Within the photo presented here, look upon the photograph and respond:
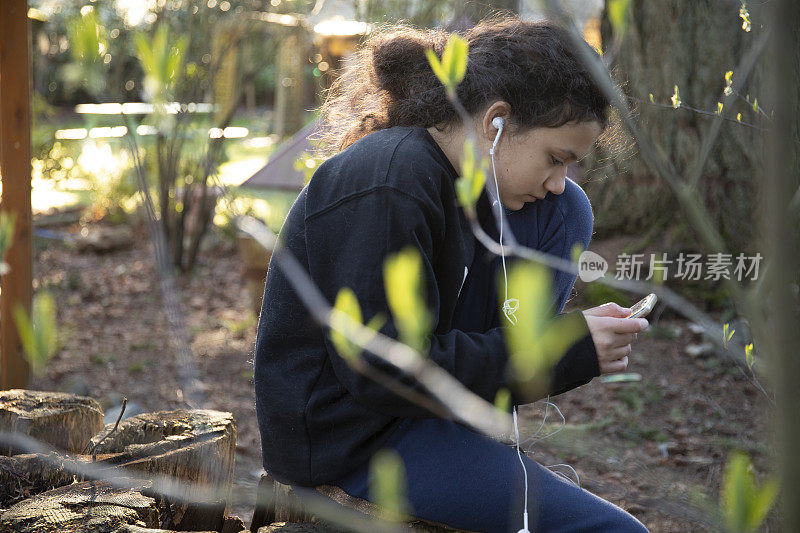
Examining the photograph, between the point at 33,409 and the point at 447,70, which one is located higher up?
the point at 447,70

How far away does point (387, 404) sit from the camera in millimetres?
1593

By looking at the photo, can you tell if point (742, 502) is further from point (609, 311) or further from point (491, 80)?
point (491, 80)

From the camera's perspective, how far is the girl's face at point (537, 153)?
1.76 metres

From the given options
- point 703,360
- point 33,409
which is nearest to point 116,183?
point 703,360

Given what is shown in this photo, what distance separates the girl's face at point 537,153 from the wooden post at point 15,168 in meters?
2.37

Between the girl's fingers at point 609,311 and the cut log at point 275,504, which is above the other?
the girl's fingers at point 609,311

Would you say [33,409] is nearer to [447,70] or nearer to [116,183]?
[447,70]

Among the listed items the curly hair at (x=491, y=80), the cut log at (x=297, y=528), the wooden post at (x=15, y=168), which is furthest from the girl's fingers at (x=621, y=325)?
the wooden post at (x=15, y=168)

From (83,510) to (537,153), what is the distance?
1197mm

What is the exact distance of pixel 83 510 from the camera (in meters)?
1.65

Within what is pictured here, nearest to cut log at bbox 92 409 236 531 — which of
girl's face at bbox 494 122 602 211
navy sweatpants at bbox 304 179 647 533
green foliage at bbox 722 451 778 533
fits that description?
navy sweatpants at bbox 304 179 647 533

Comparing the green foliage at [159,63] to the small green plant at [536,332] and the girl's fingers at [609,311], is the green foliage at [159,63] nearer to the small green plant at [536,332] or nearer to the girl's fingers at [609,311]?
the small green plant at [536,332]

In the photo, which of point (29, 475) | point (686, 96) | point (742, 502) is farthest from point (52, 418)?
point (686, 96)

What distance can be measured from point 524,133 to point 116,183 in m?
7.32
